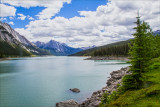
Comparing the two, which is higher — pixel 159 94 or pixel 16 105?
pixel 159 94

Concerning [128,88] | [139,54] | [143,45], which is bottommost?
[128,88]

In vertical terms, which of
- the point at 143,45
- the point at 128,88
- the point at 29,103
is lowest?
the point at 29,103

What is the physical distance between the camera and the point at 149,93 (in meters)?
11.4

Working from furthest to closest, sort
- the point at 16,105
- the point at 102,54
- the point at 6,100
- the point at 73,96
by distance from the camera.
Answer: the point at 102,54 < the point at 73,96 < the point at 6,100 < the point at 16,105

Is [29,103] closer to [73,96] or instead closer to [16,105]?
[16,105]

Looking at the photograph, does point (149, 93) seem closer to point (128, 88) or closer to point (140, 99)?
point (140, 99)

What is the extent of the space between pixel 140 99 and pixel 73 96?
14898 mm

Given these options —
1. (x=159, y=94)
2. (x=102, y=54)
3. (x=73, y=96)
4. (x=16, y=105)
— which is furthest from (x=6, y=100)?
(x=102, y=54)

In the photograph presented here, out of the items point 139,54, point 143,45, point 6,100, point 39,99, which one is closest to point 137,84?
Result: point 139,54

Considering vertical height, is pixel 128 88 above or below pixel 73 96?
above

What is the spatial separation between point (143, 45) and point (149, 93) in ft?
23.0

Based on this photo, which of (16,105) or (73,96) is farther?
(73,96)

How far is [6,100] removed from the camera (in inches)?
Result: 890

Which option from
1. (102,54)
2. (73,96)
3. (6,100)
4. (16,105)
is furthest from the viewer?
(102,54)
